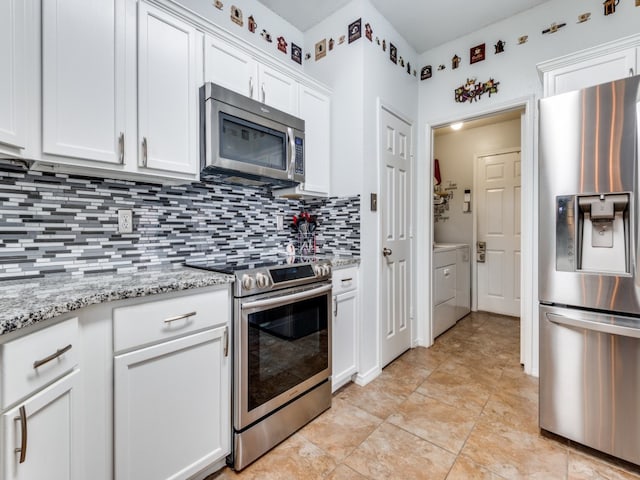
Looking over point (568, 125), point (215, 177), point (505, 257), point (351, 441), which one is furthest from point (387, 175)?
point (505, 257)

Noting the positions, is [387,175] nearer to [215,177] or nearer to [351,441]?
[215,177]

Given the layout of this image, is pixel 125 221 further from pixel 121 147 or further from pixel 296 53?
pixel 296 53

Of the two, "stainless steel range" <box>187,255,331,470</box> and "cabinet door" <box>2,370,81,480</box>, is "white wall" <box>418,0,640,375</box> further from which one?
"cabinet door" <box>2,370,81,480</box>

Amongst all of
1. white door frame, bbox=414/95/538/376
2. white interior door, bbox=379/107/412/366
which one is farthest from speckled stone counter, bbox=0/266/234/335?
white door frame, bbox=414/95/538/376

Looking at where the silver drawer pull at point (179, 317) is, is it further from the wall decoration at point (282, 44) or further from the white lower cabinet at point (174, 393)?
the wall decoration at point (282, 44)

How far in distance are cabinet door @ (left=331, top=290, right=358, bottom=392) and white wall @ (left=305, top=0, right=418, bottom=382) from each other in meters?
0.08

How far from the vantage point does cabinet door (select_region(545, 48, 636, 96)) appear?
1.69m

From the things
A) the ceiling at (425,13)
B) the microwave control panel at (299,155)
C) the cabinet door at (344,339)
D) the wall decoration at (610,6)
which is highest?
the ceiling at (425,13)

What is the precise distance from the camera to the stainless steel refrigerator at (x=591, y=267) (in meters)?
1.36

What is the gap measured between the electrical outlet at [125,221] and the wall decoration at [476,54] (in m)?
2.80

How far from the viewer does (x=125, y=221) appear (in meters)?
1.58

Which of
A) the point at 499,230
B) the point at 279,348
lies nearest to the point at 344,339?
the point at 279,348

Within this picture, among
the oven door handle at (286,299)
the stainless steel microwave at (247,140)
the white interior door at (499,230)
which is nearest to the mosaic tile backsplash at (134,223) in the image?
the stainless steel microwave at (247,140)

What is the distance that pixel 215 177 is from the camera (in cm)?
185
